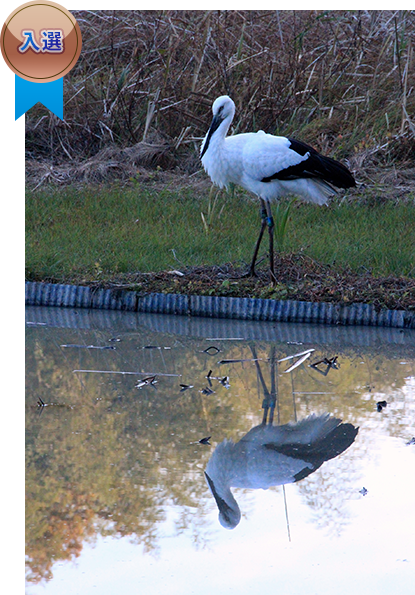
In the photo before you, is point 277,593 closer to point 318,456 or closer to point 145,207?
point 318,456

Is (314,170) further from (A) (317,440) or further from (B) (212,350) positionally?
(A) (317,440)

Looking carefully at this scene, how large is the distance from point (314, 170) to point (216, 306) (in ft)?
3.87

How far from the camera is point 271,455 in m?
2.78

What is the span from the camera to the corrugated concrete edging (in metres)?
4.90

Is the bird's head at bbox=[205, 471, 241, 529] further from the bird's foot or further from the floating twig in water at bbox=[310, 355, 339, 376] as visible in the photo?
the bird's foot

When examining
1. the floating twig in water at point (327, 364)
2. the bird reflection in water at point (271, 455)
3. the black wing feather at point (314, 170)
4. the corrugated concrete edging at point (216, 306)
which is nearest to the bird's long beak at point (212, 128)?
the black wing feather at point (314, 170)

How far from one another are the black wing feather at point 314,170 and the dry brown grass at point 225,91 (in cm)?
335

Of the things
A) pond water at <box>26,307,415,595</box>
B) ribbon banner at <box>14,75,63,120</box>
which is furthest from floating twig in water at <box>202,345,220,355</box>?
ribbon banner at <box>14,75,63,120</box>

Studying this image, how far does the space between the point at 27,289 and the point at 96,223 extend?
1.91 m

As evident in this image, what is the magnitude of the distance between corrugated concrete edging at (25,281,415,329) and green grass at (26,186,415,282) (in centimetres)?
21

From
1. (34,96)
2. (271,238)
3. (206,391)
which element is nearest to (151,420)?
(206,391)

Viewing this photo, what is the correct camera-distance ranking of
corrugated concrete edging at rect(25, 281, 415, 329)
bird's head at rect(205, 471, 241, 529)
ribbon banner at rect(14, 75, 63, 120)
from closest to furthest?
1. ribbon banner at rect(14, 75, 63, 120)
2. bird's head at rect(205, 471, 241, 529)
3. corrugated concrete edging at rect(25, 281, 415, 329)

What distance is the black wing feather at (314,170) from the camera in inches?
215

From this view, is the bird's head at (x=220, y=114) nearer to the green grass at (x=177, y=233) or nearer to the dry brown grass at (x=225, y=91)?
the green grass at (x=177, y=233)
